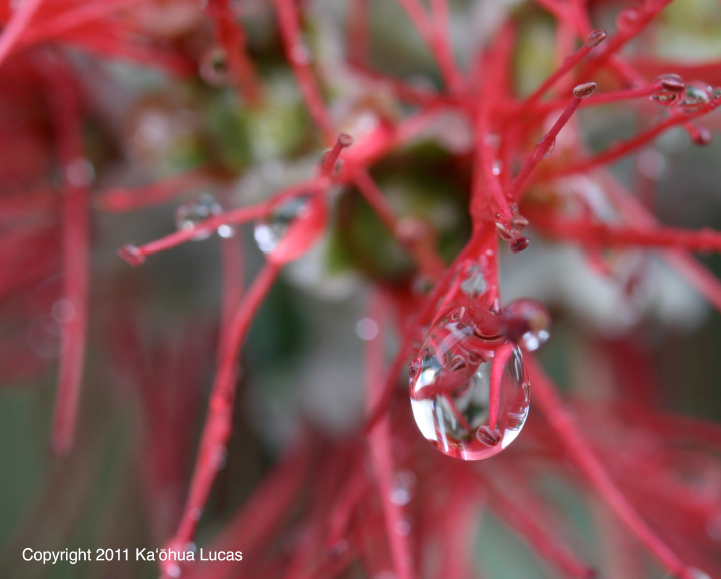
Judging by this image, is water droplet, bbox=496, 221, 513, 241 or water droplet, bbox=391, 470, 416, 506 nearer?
water droplet, bbox=496, 221, 513, 241

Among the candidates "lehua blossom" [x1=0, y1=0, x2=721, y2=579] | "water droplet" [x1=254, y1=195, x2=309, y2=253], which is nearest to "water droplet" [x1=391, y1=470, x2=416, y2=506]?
"lehua blossom" [x1=0, y1=0, x2=721, y2=579]

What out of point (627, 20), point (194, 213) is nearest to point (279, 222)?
point (194, 213)

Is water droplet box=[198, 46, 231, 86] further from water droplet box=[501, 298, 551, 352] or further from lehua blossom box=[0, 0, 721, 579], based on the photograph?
water droplet box=[501, 298, 551, 352]

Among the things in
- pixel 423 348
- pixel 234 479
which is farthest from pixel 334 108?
pixel 234 479

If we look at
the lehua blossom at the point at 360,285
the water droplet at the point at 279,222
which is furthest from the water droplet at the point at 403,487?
the water droplet at the point at 279,222

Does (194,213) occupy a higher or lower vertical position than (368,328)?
higher

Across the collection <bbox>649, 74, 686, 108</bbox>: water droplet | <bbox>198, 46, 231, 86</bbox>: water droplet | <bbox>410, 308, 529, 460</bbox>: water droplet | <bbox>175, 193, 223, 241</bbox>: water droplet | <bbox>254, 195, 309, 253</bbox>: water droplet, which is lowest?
<bbox>410, 308, 529, 460</bbox>: water droplet

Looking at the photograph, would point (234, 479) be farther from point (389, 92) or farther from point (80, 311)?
point (389, 92)

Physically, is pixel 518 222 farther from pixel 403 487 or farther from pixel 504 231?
pixel 403 487
